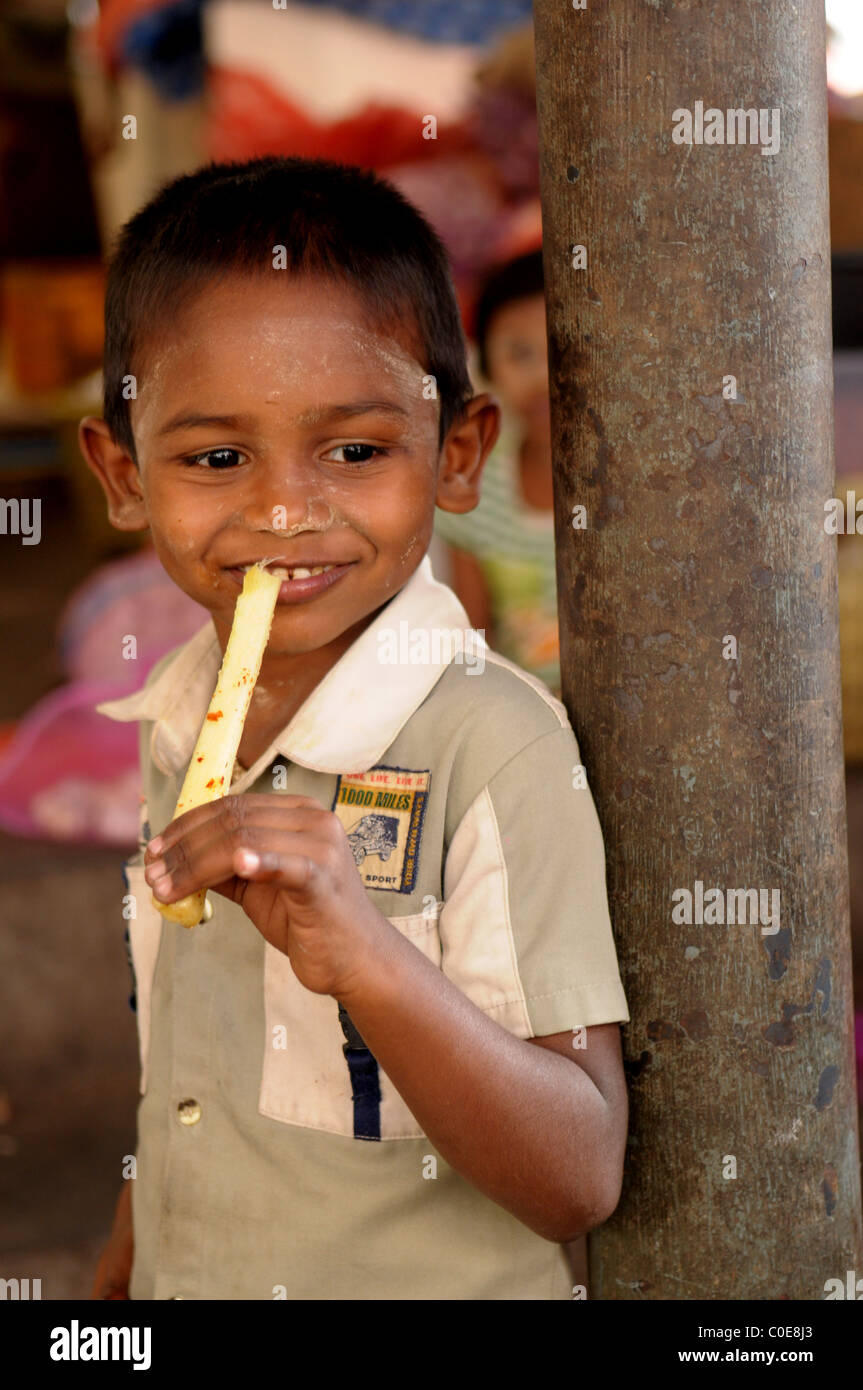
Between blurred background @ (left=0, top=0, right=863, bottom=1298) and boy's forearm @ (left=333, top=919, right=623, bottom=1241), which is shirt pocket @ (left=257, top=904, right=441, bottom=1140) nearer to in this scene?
boy's forearm @ (left=333, top=919, right=623, bottom=1241)

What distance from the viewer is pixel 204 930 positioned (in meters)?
1.40

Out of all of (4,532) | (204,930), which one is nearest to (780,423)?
(204,930)

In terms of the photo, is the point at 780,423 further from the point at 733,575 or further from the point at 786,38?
the point at 786,38

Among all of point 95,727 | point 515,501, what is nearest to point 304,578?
point 515,501

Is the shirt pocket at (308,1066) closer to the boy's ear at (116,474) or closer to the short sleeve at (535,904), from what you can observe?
the short sleeve at (535,904)

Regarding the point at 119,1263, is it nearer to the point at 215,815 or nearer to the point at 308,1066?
the point at 308,1066

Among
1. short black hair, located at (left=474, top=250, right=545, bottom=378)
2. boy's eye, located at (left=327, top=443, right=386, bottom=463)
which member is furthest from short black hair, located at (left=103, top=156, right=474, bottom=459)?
short black hair, located at (left=474, top=250, right=545, bottom=378)

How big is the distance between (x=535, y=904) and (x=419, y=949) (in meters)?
0.11

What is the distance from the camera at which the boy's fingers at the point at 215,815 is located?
1010 mm

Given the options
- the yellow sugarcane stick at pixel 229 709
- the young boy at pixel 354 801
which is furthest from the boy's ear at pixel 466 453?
the yellow sugarcane stick at pixel 229 709

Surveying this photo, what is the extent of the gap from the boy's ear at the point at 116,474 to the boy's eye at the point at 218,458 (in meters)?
0.21

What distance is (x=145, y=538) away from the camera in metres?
6.09

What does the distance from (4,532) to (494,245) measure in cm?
498

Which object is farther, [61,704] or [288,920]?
[61,704]
